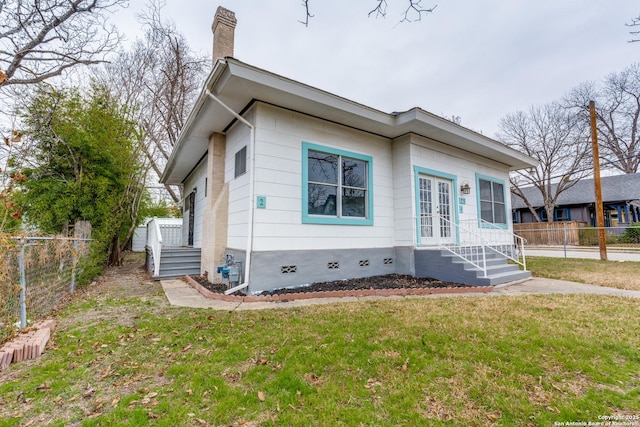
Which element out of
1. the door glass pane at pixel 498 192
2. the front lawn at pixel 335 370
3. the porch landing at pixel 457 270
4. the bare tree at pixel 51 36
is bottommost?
the front lawn at pixel 335 370

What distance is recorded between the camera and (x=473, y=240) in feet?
26.3

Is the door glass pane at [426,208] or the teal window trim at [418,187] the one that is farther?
the door glass pane at [426,208]

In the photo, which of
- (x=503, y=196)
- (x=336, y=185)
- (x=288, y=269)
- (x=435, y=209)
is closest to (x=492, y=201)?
(x=503, y=196)

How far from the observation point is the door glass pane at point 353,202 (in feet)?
20.6

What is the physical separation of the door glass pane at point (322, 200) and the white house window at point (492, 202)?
5316mm

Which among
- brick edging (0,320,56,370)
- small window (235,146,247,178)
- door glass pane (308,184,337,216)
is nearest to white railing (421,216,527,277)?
door glass pane (308,184,337,216)

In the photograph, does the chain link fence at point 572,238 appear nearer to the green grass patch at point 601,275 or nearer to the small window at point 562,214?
the small window at point 562,214

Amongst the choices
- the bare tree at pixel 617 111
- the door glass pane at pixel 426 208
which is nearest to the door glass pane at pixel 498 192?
the door glass pane at pixel 426 208

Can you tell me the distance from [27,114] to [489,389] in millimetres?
11170

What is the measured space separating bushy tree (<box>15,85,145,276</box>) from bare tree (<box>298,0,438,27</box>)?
7590 millimetres

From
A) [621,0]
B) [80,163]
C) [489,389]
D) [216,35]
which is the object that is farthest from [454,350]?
[80,163]

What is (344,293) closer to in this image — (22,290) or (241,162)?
(241,162)

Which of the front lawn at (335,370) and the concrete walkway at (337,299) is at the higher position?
the concrete walkway at (337,299)

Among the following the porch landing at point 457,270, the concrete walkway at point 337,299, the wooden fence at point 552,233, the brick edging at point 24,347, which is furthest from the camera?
the wooden fence at point 552,233
